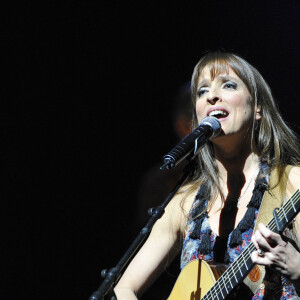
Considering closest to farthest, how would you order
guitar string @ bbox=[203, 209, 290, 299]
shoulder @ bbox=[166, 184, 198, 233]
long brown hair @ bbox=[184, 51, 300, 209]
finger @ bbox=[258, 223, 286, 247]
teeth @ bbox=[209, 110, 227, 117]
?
finger @ bbox=[258, 223, 286, 247], guitar string @ bbox=[203, 209, 290, 299], teeth @ bbox=[209, 110, 227, 117], long brown hair @ bbox=[184, 51, 300, 209], shoulder @ bbox=[166, 184, 198, 233]

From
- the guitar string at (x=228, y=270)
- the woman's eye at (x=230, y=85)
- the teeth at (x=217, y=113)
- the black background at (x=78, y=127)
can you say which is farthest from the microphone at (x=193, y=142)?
the black background at (x=78, y=127)

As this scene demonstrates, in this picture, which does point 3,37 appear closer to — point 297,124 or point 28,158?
point 28,158

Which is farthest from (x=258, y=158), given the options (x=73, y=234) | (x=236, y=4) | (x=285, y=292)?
(x=73, y=234)

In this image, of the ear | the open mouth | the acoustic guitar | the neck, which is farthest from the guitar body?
the ear

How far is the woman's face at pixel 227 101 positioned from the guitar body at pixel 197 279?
0.60m

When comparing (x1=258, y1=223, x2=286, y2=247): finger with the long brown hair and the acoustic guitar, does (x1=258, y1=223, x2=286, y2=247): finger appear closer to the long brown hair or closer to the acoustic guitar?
the acoustic guitar

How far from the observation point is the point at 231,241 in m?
2.26

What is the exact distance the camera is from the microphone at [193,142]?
5.88 feet

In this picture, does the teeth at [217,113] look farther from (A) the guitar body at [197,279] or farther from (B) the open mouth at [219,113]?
(A) the guitar body at [197,279]

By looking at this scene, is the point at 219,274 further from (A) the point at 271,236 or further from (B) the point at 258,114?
(B) the point at 258,114

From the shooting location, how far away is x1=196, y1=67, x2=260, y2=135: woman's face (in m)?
2.31

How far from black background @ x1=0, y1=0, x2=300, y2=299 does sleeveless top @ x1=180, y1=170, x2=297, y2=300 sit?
0.81m

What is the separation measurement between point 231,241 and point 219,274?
18 cm

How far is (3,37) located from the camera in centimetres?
330
